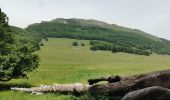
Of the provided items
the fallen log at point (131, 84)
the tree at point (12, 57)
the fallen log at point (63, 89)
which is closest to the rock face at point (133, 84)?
the fallen log at point (131, 84)

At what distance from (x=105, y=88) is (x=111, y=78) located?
2.26 m

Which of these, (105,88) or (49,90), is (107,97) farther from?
(49,90)

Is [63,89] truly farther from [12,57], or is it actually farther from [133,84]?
[133,84]

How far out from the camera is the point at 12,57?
143ft

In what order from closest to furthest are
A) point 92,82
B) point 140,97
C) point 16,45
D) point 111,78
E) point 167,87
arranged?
point 140,97 → point 167,87 → point 111,78 → point 92,82 → point 16,45

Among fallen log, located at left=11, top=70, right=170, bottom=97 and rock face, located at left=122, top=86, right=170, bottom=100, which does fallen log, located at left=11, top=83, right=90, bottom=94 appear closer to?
fallen log, located at left=11, top=70, right=170, bottom=97

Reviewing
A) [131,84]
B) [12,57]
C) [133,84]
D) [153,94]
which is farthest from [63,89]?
[153,94]

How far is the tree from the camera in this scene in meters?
42.8

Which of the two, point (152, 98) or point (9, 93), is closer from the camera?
point (152, 98)

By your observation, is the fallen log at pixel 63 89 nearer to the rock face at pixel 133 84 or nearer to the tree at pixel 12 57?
the tree at pixel 12 57

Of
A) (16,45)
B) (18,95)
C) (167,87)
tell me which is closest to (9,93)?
(18,95)

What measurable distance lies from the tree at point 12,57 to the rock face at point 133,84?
1417 cm

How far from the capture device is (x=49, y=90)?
3875 centimetres

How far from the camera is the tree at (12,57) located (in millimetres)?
42812
